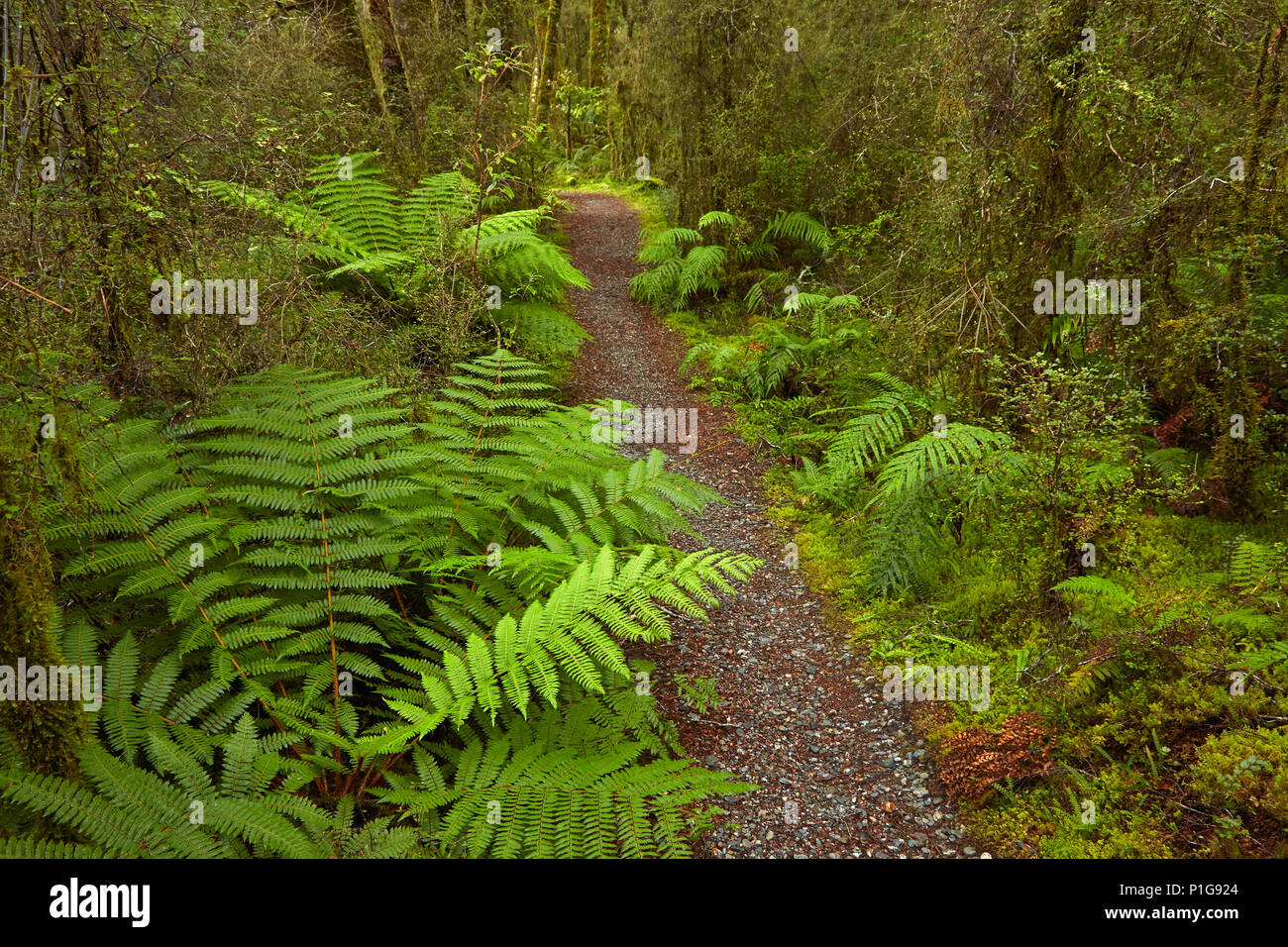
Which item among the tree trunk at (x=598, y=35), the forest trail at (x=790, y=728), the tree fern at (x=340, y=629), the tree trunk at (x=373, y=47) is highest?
the tree trunk at (x=598, y=35)

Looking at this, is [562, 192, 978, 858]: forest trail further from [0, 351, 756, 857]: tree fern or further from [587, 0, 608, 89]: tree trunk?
[587, 0, 608, 89]: tree trunk

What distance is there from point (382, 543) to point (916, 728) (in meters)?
2.81

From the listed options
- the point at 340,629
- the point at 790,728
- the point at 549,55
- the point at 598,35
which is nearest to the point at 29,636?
the point at 340,629

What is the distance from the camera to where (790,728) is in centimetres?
365

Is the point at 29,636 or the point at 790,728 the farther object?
the point at 790,728

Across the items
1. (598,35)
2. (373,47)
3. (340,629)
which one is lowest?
(340,629)

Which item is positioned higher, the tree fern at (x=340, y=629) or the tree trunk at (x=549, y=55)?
the tree trunk at (x=549, y=55)

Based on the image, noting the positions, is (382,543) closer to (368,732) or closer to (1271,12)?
(368,732)

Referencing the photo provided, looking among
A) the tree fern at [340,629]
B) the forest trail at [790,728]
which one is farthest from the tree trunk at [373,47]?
the tree fern at [340,629]

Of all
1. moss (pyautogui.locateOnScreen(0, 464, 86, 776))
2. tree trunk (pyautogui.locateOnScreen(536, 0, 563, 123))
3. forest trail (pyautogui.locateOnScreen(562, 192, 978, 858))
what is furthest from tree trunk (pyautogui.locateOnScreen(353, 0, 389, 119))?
moss (pyautogui.locateOnScreen(0, 464, 86, 776))

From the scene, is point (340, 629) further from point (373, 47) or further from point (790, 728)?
point (373, 47)

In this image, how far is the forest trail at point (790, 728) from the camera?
3.02 m

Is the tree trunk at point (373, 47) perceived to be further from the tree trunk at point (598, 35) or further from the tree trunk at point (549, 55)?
the tree trunk at point (598, 35)
